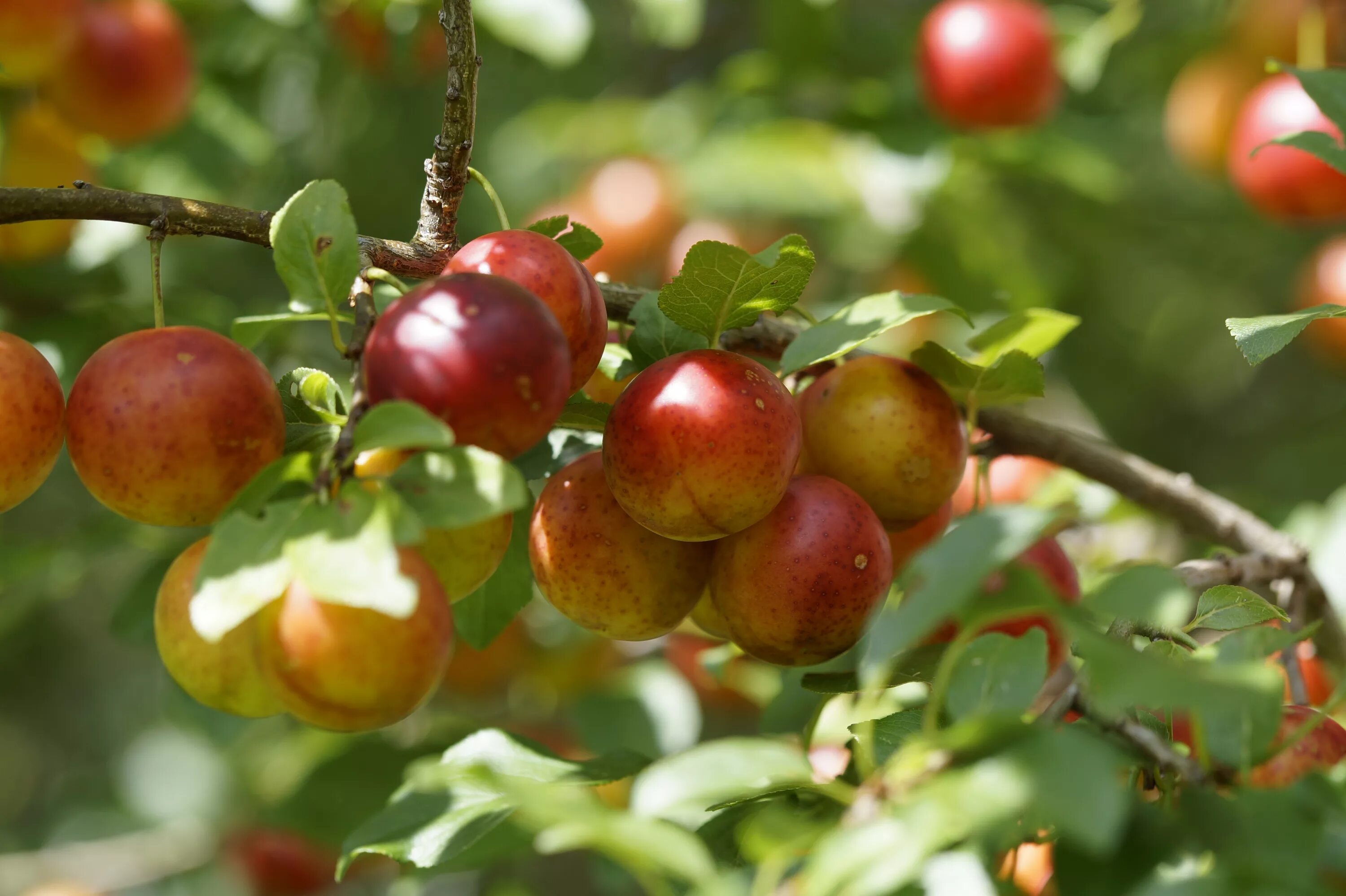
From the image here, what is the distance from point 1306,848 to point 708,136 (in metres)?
2.16

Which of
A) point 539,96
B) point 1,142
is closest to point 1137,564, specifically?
point 1,142

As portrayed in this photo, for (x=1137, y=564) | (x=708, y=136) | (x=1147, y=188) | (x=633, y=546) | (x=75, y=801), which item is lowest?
(x=75, y=801)

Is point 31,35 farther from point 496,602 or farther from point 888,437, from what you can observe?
point 888,437

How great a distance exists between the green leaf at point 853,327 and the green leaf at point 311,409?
37 cm

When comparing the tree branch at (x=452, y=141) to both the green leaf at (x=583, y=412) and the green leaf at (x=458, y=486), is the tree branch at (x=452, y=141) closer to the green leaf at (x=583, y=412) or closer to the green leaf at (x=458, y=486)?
the green leaf at (x=583, y=412)

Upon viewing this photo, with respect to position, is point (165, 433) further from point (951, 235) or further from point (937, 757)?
point (951, 235)

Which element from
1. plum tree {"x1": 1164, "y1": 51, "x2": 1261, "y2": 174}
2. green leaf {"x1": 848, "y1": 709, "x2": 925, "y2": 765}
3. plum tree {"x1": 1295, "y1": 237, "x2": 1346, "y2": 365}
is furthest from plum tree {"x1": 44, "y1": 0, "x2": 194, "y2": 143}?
plum tree {"x1": 1295, "y1": 237, "x2": 1346, "y2": 365}

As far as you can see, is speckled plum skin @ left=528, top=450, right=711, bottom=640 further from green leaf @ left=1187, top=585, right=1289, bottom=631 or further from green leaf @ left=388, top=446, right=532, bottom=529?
green leaf @ left=1187, top=585, right=1289, bottom=631

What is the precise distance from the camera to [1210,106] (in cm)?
250

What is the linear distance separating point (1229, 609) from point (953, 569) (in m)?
0.44

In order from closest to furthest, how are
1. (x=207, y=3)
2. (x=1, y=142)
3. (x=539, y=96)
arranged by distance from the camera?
(x=1, y=142), (x=207, y=3), (x=539, y=96)

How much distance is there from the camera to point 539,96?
9.79 ft

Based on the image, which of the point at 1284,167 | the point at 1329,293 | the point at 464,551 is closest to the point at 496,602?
the point at 464,551

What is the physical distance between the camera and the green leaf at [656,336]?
3.31 feet
